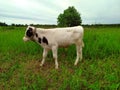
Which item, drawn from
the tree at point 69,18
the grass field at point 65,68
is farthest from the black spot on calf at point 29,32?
the tree at point 69,18

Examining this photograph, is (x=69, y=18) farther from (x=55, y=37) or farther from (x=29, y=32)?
(x=55, y=37)

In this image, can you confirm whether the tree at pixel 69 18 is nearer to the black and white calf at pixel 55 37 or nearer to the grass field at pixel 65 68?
the grass field at pixel 65 68

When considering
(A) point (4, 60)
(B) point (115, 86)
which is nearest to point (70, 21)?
(A) point (4, 60)

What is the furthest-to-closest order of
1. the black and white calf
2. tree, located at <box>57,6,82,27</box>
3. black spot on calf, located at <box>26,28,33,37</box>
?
tree, located at <box>57,6,82,27</box> < black spot on calf, located at <box>26,28,33,37</box> < the black and white calf

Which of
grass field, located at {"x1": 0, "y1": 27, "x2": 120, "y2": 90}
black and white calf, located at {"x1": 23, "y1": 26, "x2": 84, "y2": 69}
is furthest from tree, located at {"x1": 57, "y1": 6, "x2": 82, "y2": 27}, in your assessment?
black and white calf, located at {"x1": 23, "y1": 26, "x2": 84, "y2": 69}

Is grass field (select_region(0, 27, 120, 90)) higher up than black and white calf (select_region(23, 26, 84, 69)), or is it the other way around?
black and white calf (select_region(23, 26, 84, 69))

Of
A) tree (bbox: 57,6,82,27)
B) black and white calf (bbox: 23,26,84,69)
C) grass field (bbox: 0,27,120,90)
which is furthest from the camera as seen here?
tree (bbox: 57,6,82,27)

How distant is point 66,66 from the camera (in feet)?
35.7

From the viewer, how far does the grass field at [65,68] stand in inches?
362

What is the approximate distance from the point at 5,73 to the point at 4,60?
4.92ft

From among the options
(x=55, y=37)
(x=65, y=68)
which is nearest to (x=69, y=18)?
(x=55, y=37)

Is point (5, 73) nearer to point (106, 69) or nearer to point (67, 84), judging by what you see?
point (67, 84)

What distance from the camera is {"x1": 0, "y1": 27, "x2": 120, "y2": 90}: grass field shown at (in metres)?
9.20

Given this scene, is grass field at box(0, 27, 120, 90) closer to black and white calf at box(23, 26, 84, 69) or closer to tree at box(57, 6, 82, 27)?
black and white calf at box(23, 26, 84, 69)
